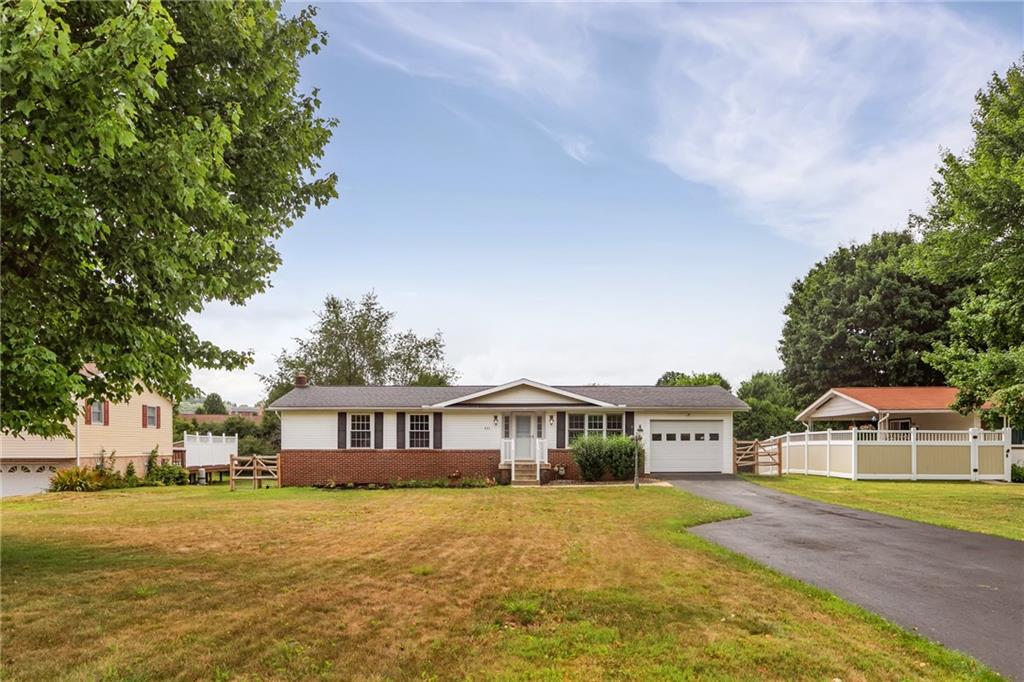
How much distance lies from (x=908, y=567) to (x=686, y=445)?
1794 centimetres

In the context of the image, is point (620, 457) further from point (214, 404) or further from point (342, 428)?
point (214, 404)

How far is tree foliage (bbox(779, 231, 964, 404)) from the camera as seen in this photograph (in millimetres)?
37406

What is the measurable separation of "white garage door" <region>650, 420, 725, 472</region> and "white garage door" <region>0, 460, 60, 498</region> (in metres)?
22.9

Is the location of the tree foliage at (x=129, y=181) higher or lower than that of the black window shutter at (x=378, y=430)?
higher

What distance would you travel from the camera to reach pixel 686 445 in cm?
2658

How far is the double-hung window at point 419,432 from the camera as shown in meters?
25.9

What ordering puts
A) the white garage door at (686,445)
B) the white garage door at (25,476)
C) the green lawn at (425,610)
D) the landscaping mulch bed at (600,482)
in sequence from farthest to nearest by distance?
the white garage door at (686,445)
the white garage door at (25,476)
the landscaping mulch bed at (600,482)
the green lawn at (425,610)

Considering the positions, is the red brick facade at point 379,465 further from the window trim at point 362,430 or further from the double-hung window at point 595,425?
the double-hung window at point 595,425

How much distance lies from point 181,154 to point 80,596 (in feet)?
15.8

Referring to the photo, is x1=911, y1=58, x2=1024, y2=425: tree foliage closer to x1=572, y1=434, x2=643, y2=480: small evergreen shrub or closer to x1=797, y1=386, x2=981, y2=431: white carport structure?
x1=797, y1=386, x2=981, y2=431: white carport structure

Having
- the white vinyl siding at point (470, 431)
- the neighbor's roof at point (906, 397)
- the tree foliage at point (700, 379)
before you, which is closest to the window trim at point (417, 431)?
the white vinyl siding at point (470, 431)

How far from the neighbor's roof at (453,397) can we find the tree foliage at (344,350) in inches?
865

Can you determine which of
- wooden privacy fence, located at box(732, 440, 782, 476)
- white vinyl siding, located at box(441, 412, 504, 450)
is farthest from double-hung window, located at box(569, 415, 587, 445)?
wooden privacy fence, located at box(732, 440, 782, 476)

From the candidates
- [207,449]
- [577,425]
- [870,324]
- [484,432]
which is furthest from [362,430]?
[870,324]
